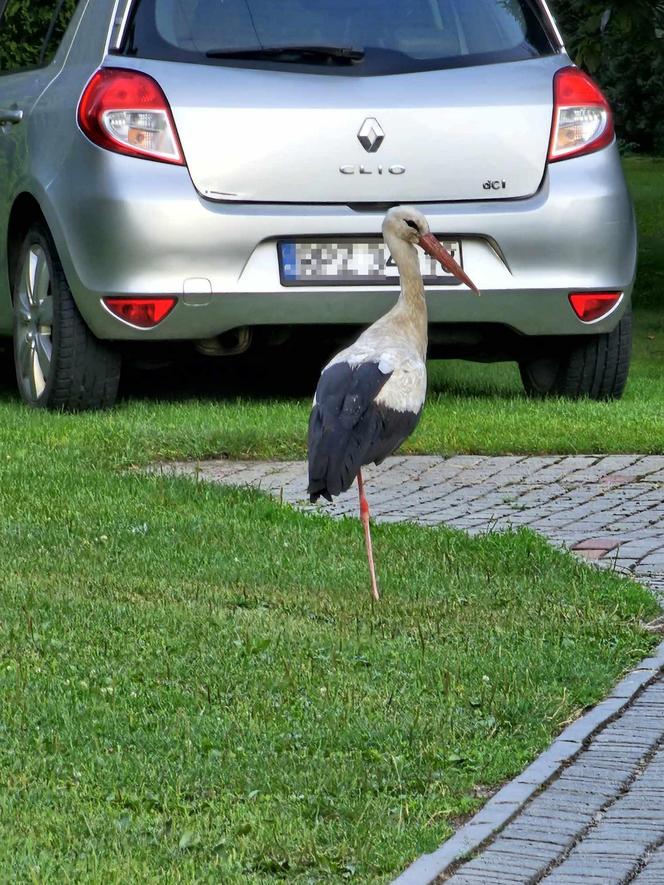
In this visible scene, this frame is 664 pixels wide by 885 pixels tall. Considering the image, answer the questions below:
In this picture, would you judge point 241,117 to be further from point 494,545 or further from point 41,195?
point 494,545

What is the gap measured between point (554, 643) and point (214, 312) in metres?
3.58

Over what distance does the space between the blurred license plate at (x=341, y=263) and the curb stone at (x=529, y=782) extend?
11.9 feet

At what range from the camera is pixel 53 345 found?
8680 millimetres

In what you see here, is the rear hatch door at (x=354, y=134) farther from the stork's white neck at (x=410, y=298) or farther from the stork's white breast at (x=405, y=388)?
the stork's white breast at (x=405, y=388)

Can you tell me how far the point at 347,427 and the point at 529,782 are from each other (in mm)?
1967

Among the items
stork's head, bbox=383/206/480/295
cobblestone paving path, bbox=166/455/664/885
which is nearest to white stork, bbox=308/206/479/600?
stork's head, bbox=383/206/480/295

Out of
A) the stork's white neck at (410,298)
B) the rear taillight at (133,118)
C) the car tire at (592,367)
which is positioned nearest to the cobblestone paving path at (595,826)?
the stork's white neck at (410,298)

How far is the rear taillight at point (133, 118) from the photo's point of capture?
322 inches

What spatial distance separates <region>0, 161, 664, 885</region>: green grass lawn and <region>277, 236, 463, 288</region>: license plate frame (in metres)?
1.16

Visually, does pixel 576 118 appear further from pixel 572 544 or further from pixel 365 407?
pixel 365 407

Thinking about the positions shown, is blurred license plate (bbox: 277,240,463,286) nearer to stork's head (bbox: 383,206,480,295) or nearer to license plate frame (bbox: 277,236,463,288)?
license plate frame (bbox: 277,236,463,288)

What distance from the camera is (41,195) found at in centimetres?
867

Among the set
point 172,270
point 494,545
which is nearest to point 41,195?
point 172,270

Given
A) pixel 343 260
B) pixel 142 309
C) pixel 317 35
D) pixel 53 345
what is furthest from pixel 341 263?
pixel 53 345
